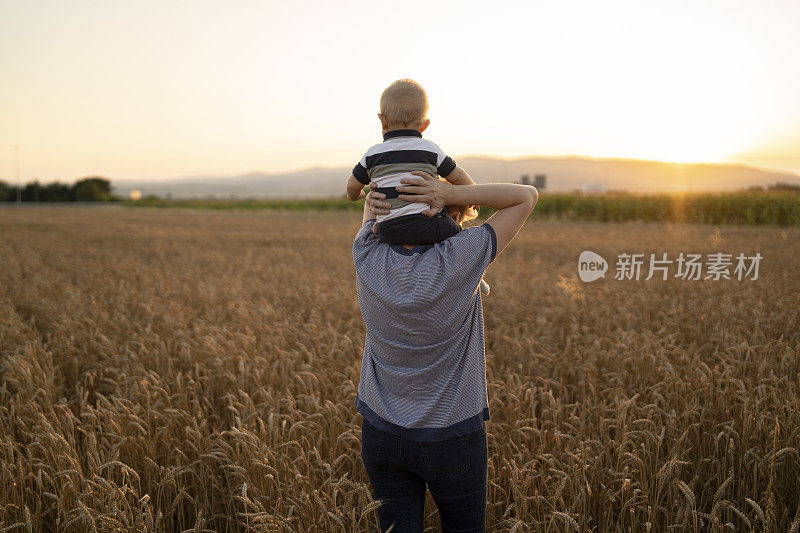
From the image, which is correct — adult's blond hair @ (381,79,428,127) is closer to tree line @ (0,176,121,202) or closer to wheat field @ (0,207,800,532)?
wheat field @ (0,207,800,532)

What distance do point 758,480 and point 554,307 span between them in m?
3.38

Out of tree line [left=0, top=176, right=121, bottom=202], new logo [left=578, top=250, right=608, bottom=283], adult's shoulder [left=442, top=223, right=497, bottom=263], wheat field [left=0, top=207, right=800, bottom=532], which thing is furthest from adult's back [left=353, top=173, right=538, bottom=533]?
tree line [left=0, top=176, right=121, bottom=202]

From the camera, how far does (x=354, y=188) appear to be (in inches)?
71.8

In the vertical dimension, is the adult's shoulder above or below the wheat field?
above

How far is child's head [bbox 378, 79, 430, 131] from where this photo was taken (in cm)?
159

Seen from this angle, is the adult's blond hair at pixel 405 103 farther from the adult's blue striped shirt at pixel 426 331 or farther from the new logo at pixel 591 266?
the new logo at pixel 591 266

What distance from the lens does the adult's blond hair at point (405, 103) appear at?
1.59 meters

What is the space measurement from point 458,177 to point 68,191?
9039cm

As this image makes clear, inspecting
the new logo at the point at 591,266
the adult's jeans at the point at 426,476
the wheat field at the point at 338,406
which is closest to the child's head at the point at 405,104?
the adult's jeans at the point at 426,476

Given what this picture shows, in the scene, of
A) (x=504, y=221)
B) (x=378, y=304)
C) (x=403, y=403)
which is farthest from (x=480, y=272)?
(x=403, y=403)

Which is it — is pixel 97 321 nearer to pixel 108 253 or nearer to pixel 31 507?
pixel 31 507

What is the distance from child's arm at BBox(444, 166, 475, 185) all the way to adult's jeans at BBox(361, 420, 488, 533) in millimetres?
851

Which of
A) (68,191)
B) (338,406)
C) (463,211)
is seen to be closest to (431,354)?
(463,211)

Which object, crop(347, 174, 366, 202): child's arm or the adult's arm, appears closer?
the adult's arm
